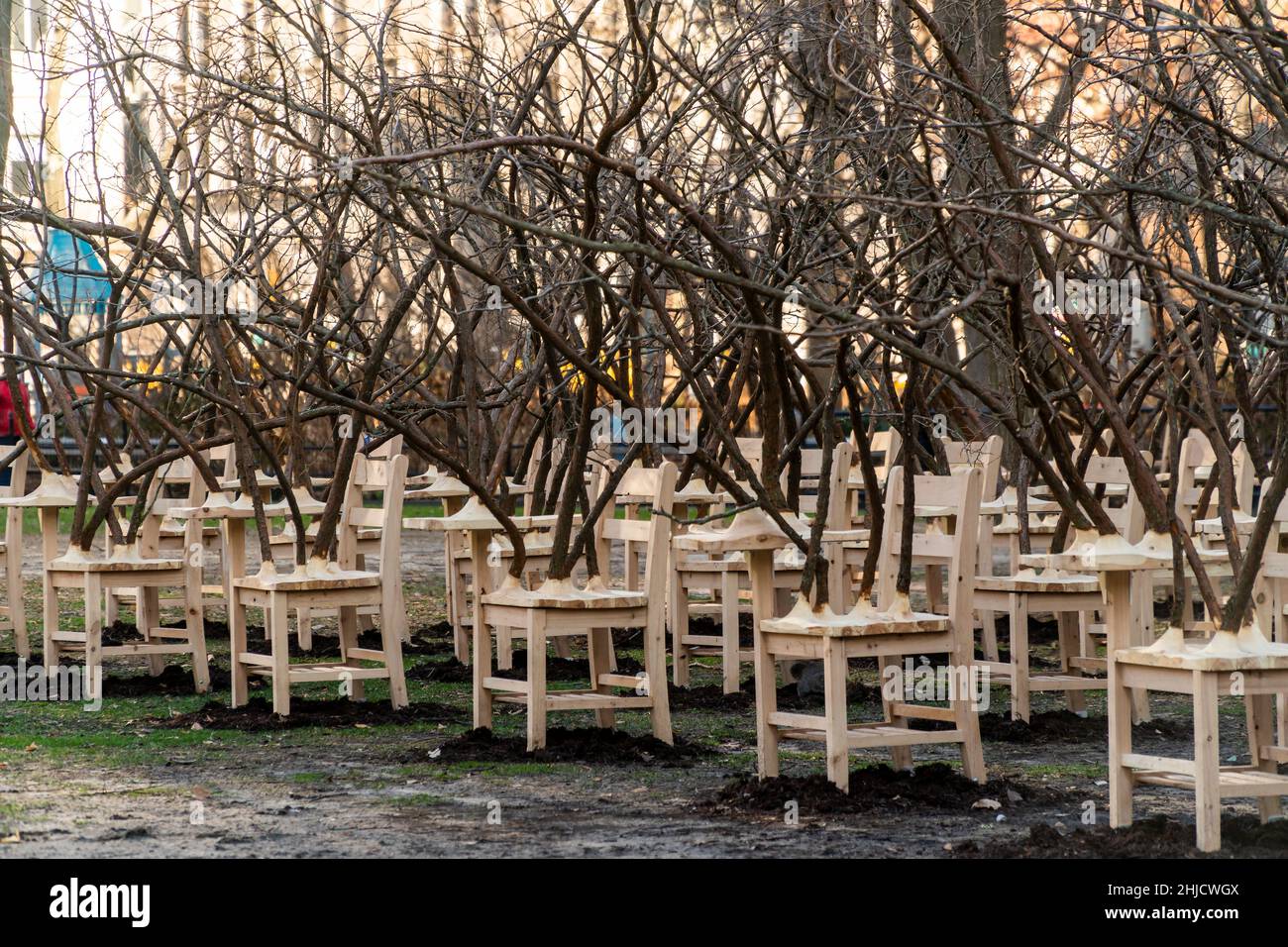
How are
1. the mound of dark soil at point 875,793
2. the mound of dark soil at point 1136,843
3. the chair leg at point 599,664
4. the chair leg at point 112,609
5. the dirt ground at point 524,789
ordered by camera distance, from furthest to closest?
the chair leg at point 112,609 → the chair leg at point 599,664 → the mound of dark soil at point 875,793 → the dirt ground at point 524,789 → the mound of dark soil at point 1136,843

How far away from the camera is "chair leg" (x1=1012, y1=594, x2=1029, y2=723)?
664 cm

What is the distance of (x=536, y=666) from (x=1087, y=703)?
2.75 meters

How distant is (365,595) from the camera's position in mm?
6953

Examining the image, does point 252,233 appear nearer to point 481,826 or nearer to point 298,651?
point 298,651

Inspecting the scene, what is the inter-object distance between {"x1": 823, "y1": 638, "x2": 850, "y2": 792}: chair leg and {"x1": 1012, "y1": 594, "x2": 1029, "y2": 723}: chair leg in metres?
1.74

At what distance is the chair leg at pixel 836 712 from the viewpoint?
507 centimetres

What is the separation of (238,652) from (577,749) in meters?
1.87

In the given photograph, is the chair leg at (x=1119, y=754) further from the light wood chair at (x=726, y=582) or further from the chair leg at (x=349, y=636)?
the chair leg at (x=349, y=636)

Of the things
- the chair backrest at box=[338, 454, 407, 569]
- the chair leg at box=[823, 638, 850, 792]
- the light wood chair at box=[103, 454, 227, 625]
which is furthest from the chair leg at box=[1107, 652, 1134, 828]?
the light wood chair at box=[103, 454, 227, 625]

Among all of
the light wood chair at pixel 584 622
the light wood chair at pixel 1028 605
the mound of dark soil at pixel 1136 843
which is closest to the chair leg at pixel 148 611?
the light wood chair at pixel 584 622

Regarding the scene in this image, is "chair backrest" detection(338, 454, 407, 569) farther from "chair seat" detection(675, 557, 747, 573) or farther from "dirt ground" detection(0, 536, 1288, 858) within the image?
"chair seat" detection(675, 557, 747, 573)

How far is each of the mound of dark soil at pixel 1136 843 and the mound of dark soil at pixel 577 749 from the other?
1.73m

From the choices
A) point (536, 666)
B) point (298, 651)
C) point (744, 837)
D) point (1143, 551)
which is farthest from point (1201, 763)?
point (298, 651)

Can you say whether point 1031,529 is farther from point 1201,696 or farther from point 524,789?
point 1201,696
